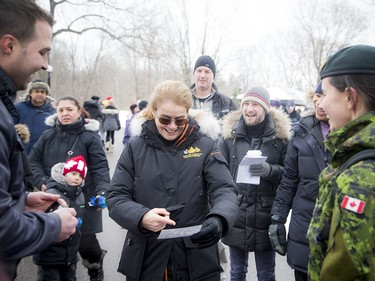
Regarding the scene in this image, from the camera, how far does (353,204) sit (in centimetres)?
134

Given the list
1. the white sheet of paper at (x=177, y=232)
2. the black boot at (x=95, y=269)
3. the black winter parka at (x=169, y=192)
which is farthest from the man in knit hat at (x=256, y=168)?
the black boot at (x=95, y=269)

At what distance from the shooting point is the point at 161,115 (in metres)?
2.18

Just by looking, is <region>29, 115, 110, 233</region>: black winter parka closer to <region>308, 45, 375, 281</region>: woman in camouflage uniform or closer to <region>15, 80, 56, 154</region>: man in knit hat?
<region>15, 80, 56, 154</region>: man in knit hat

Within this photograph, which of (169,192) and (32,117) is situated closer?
(169,192)

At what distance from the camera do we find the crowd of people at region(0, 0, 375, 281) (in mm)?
1398

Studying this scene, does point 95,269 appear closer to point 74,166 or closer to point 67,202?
point 67,202

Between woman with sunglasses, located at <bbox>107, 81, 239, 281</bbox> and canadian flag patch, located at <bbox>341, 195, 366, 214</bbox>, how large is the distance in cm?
77

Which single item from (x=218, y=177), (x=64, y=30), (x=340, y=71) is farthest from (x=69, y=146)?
(x=64, y=30)

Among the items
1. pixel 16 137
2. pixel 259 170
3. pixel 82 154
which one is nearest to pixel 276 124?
pixel 259 170

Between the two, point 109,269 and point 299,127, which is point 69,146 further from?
point 299,127

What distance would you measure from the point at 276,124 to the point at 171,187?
175 centimetres

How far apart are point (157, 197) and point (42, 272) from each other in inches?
74.7

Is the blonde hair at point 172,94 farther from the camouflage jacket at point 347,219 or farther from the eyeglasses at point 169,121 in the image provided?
the camouflage jacket at point 347,219

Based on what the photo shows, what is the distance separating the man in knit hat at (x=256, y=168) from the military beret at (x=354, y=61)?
1600 mm
